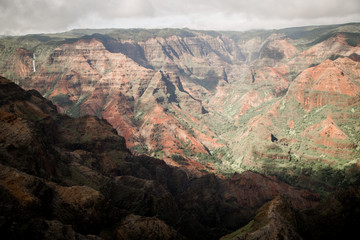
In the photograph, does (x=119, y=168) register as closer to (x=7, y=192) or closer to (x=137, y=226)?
(x=137, y=226)

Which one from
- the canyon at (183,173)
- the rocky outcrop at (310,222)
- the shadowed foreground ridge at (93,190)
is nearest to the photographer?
the shadowed foreground ridge at (93,190)

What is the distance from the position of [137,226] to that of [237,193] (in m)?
A: 72.4

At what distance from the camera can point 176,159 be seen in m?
155

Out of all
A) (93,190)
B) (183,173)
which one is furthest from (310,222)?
(183,173)

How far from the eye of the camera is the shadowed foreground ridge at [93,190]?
34.9 m

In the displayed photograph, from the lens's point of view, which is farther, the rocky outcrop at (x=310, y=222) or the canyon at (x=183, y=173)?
the canyon at (x=183, y=173)

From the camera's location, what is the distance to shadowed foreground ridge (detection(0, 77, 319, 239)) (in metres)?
34.9

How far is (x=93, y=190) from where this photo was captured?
45.1 metres

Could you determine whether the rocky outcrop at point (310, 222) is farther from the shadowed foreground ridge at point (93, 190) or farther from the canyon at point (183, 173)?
the shadowed foreground ridge at point (93, 190)

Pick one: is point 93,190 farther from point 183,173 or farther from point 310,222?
point 183,173

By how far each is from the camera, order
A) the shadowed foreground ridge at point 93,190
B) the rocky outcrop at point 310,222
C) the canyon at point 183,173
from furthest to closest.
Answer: the canyon at point 183,173
the rocky outcrop at point 310,222
the shadowed foreground ridge at point 93,190

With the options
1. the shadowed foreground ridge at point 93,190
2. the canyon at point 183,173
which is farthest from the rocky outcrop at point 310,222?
the shadowed foreground ridge at point 93,190

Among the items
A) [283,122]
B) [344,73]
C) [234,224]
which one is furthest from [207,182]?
[344,73]

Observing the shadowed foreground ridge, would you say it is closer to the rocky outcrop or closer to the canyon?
the canyon
